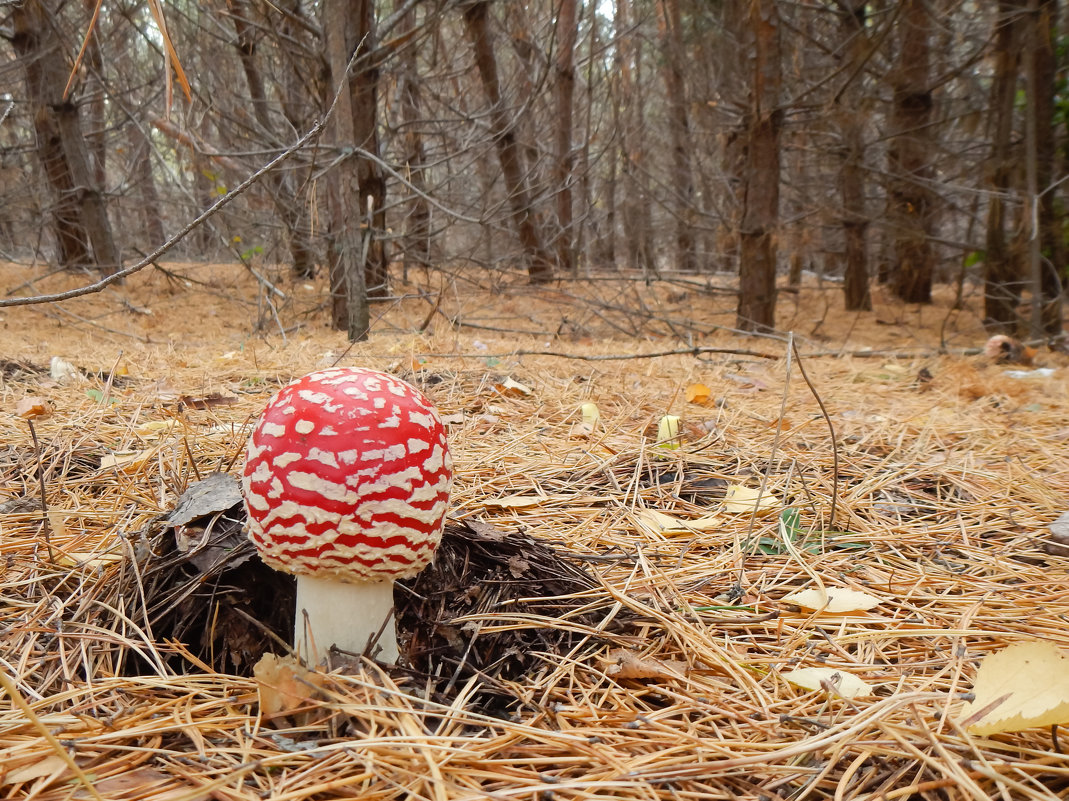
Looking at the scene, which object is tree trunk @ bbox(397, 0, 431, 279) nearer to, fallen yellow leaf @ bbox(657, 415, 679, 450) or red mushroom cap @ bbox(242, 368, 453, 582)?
fallen yellow leaf @ bbox(657, 415, 679, 450)

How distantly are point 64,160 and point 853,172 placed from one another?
716 cm

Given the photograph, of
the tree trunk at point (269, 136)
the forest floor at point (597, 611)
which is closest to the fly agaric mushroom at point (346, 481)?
the forest floor at point (597, 611)

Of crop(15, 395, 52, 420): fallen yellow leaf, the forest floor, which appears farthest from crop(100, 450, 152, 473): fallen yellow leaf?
crop(15, 395, 52, 420): fallen yellow leaf

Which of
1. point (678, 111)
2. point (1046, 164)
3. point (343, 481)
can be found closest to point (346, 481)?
point (343, 481)

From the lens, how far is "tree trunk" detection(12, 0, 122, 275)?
5.92 metres

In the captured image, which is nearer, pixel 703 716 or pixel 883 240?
pixel 703 716

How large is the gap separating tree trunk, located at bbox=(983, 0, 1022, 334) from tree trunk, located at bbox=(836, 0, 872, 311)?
84 cm

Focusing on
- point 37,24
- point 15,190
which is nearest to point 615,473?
point 37,24

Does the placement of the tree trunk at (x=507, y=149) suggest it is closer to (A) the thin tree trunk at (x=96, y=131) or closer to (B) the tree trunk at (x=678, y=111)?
(B) the tree trunk at (x=678, y=111)

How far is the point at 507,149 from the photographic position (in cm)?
697

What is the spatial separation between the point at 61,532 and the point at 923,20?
6545 mm

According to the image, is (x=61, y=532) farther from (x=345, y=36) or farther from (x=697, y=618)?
(x=345, y=36)

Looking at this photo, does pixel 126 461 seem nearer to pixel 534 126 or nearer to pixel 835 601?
pixel 835 601

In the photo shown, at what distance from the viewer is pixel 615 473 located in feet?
7.32
